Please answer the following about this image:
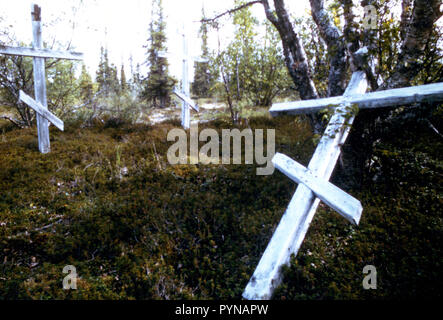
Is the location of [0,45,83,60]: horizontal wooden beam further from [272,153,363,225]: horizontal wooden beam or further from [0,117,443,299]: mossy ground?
[272,153,363,225]: horizontal wooden beam

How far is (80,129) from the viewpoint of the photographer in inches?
340

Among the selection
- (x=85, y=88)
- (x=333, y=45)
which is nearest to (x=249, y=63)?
(x=333, y=45)

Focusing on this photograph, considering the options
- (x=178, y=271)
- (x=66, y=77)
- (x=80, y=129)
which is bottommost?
(x=178, y=271)

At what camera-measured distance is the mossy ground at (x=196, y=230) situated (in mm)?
2863

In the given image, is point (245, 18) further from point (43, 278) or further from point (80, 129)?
point (43, 278)

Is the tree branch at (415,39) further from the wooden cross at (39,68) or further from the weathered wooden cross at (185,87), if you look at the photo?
the wooden cross at (39,68)

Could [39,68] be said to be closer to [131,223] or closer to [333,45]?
[131,223]

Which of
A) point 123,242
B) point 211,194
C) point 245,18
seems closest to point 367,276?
point 211,194

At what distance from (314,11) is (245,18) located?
4008 millimetres

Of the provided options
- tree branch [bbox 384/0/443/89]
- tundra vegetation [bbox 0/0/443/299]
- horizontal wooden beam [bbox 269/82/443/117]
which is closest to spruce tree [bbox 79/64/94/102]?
tundra vegetation [bbox 0/0/443/299]

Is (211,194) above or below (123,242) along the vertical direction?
above

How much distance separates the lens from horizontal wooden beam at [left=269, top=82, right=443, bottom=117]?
266cm

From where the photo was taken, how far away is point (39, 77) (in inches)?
261

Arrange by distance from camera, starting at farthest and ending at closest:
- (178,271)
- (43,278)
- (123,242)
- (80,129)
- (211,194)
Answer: (80,129)
(211,194)
(123,242)
(178,271)
(43,278)
